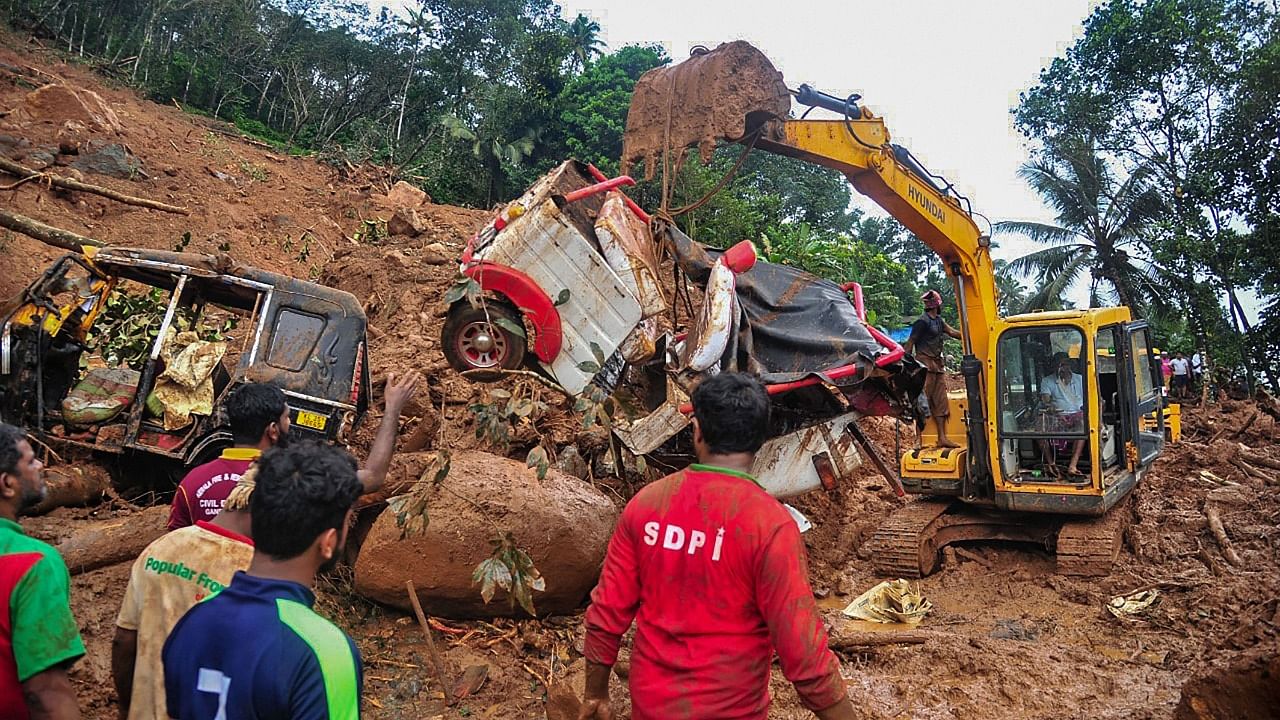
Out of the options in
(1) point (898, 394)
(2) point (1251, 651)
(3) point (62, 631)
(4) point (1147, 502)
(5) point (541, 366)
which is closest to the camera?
(3) point (62, 631)

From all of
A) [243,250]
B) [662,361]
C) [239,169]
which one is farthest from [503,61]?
[662,361]

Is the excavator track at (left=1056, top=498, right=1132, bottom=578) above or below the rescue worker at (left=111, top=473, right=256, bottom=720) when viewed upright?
above

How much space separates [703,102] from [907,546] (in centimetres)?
411

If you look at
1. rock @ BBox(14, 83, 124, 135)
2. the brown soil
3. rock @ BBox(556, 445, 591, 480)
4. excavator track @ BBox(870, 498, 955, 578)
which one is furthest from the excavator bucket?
rock @ BBox(14, 83, 124, 135)

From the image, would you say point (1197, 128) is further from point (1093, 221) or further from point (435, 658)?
point (435, 658)

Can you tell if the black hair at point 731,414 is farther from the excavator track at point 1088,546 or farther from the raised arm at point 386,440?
the excavator track at point 1088,546

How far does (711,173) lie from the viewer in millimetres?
20625

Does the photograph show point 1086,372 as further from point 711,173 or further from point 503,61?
point 503,61

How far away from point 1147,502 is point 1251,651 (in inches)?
283

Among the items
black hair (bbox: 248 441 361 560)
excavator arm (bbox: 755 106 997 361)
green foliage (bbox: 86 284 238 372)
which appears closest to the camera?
black hair (bbox: 248 441 361 560)

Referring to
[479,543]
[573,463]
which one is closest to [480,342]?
[573,463]

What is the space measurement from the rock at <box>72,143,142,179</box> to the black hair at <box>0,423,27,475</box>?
15.9 m

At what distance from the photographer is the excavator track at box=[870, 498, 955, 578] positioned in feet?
23.9

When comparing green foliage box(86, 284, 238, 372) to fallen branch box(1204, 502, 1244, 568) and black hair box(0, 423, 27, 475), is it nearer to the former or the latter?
black hair box(0, 423, 27, 475)
